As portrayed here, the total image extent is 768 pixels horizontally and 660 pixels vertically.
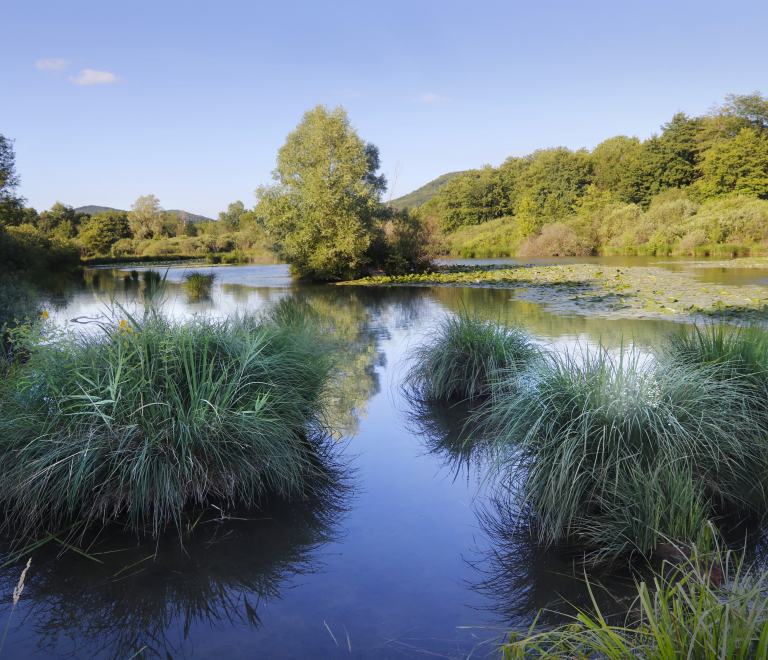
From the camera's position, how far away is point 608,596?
2139 millimetres

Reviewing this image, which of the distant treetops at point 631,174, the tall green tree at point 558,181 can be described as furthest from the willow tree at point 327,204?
the tall green tree at point 558,181

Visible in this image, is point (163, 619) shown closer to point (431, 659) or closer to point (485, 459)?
point (431, 659)

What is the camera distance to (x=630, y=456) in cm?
245

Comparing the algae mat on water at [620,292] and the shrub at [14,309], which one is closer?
the shrub at [14,309]

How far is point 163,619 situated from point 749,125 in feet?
167

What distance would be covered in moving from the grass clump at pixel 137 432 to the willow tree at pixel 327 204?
1668 centimetres

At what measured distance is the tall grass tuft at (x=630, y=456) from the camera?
2.36 meters

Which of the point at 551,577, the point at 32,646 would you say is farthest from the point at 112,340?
the point at 551,577

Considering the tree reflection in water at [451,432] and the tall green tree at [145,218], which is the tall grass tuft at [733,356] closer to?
the tree reflection in water at [451,432]

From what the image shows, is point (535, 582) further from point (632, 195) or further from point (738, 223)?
point (632, 195)

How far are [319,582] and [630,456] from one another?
5.20 ft

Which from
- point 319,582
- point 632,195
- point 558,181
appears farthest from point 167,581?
point 558,181

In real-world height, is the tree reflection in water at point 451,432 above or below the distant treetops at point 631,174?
below

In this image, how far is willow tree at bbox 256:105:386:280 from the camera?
65.5ft
